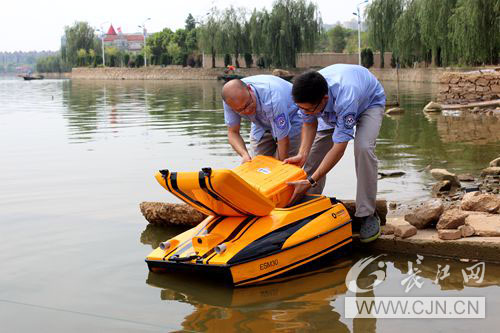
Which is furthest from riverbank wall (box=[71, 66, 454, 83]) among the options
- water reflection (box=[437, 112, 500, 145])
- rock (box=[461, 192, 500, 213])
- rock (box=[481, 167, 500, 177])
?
rock (box=[461, 192, 500, 213])

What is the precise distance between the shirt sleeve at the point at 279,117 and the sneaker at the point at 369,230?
1002mm

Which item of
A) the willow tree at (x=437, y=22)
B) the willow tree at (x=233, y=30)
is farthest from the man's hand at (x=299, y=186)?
the willow tree at (x=233, y=30)

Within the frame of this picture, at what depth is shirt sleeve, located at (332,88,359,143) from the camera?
5621 mm

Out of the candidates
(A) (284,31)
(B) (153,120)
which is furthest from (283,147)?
(A) (284,31)

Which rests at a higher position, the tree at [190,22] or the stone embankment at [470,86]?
the tree at [190,22]

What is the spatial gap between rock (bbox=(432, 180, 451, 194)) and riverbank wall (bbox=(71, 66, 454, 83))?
129 ft

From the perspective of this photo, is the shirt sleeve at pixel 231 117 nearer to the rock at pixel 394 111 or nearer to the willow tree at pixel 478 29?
the rock at pixel 394 111

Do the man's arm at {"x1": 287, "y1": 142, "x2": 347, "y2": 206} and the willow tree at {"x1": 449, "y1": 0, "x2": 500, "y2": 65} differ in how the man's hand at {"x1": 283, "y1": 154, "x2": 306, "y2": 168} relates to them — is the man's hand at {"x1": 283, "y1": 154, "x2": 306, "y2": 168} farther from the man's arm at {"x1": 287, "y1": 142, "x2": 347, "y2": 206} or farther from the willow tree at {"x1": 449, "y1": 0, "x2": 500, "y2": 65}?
the willow tree at {"x1": 449, "y1": 0, "x2": 500, "y2": 65}

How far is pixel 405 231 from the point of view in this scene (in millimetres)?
6082

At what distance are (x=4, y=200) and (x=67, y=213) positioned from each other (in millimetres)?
1314

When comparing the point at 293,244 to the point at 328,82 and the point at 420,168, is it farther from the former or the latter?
the point at 420,168

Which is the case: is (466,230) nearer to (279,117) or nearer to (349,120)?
(349,120)

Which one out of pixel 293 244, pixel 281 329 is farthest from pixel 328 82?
pixel 281 329

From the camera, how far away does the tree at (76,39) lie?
4534 inches
